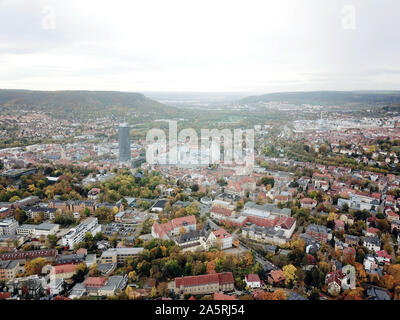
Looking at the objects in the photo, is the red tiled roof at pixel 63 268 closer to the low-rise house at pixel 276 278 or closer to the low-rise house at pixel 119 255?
the low-rise house at pixel 119 255

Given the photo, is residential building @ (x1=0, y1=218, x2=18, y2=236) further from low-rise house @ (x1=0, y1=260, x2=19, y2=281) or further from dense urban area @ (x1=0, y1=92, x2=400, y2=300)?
low-rise house @ (x1=0, y1=260, x2=19, y2=281)

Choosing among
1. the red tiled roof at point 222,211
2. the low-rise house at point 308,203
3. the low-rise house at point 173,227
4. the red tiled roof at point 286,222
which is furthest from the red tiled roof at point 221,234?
the low-rise house at point 308,203

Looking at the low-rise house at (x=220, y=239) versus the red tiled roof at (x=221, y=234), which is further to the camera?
the red tiled roof at (x=221, y=234)

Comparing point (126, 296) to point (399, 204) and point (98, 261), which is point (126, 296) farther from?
point (399, 204)

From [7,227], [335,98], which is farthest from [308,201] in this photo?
[335,98]

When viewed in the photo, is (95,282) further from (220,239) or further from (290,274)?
(290,274)

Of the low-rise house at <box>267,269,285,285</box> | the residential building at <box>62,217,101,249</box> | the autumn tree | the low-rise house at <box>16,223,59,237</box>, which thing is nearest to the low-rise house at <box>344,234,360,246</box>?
the autumn tree
